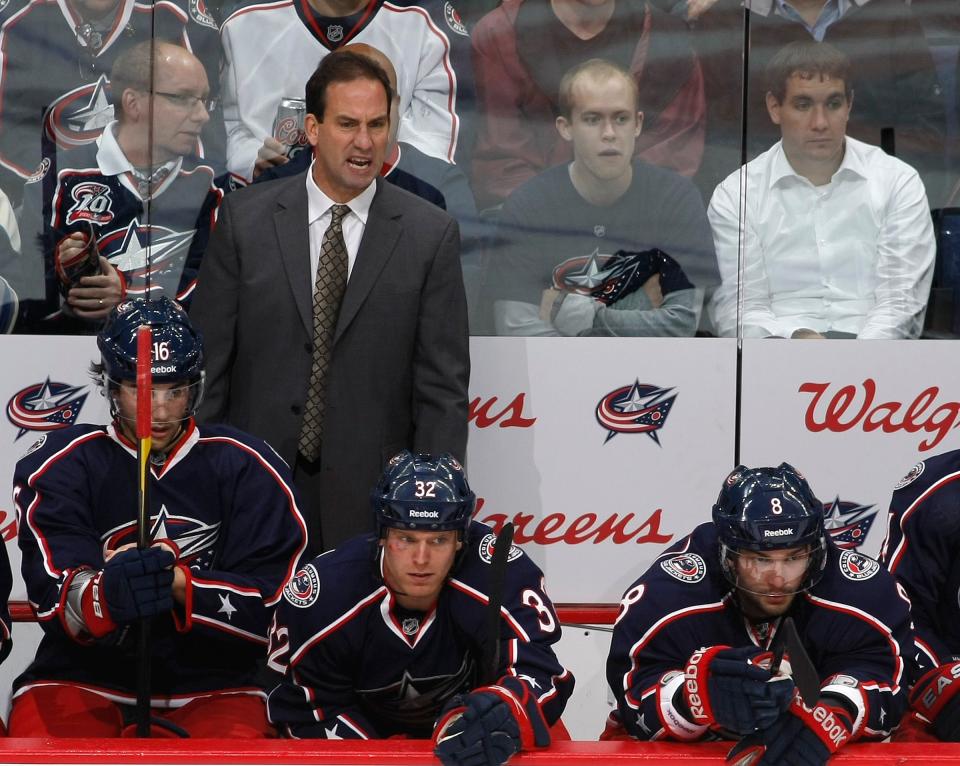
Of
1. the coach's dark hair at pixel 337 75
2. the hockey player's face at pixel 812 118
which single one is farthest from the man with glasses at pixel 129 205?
the hockey player's face at pixel 812 118

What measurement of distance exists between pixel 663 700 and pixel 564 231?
71.7 inches

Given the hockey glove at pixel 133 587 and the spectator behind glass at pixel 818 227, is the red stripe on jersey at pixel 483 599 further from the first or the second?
the spectator behind glass at pixel 818 227

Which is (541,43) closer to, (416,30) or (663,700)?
(416,30)

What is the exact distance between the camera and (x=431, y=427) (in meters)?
3.88

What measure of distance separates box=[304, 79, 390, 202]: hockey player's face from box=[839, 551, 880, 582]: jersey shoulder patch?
1552mm

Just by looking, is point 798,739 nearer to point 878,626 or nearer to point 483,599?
point 878,626

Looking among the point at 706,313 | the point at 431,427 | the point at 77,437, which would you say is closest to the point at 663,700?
the point at 431,427

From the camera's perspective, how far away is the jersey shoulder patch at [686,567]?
322 centimetres

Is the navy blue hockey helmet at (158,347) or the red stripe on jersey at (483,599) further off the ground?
the navy blue hockey helmet at (158,347)

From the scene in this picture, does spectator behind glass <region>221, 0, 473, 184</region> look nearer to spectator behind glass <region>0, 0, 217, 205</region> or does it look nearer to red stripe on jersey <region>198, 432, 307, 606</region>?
spectator behind glass <region>0, 0, 217, 205</region>

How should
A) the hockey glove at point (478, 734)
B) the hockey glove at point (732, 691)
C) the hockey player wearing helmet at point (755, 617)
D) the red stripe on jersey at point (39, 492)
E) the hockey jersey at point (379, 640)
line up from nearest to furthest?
the hockey glove at point (478, 734)
the hockey glove at point (732, 691)
the hockey player wearing helmet at point (755, 617)
the hockey jersey at point (379, 640)
the red stripe on jersey at point (39, 492)

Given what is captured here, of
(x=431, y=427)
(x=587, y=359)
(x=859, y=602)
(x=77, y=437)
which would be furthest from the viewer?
(x=587, y=359)

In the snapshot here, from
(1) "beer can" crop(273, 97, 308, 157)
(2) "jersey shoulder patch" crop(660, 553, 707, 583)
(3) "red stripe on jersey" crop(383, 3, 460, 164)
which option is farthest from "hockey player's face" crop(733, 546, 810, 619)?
(1) "beer can" crop(273, 97, 308, 157)

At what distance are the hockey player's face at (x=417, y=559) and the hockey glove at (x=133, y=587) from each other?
1.46ft
